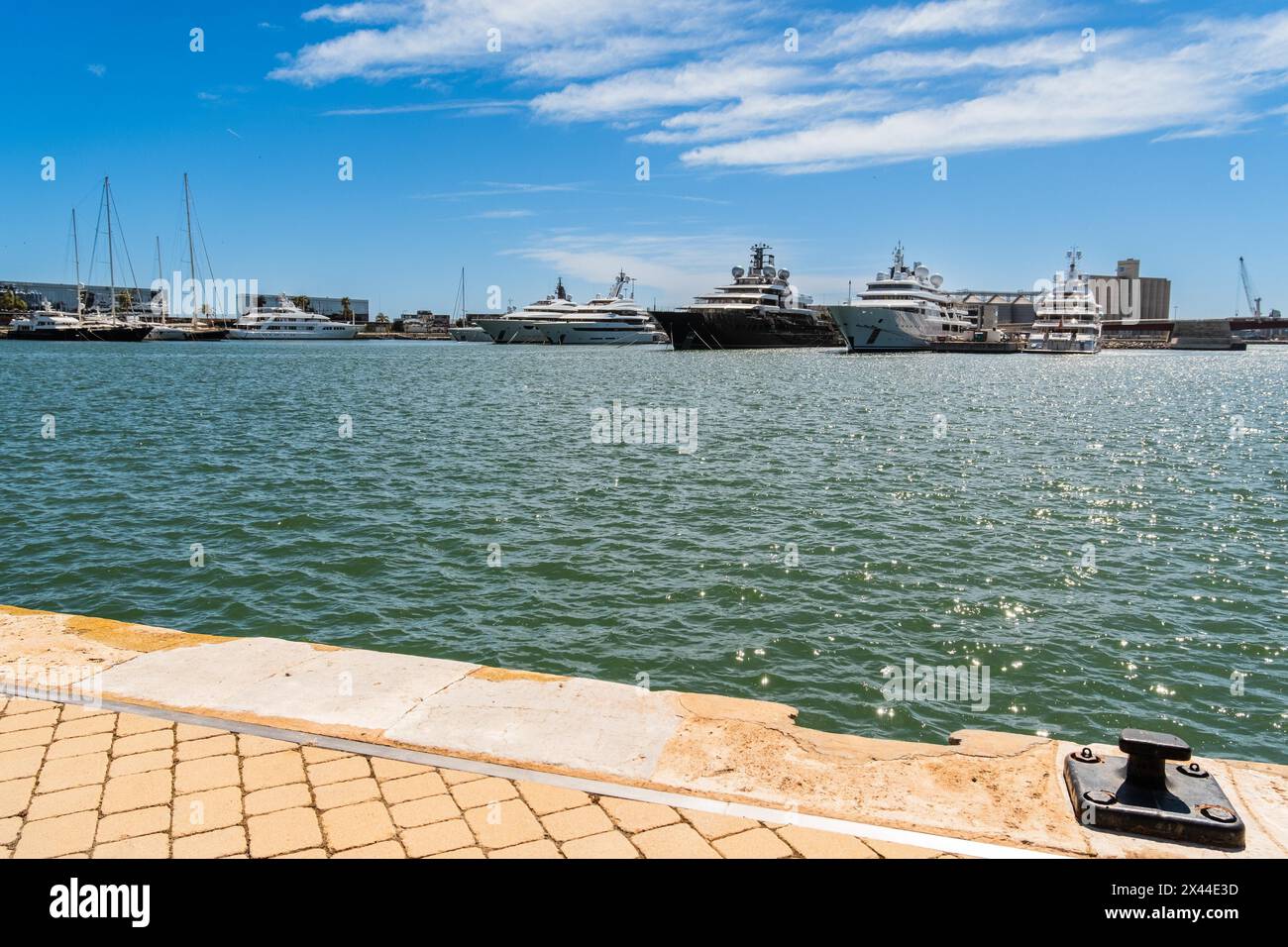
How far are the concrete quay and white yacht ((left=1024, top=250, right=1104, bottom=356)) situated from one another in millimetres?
Answer: 133259

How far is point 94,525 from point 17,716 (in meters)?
11.1

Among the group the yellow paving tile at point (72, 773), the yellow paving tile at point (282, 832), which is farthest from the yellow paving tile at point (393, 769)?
the yellow paving tile at point (72, 773)

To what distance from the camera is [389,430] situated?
2714 centimetres

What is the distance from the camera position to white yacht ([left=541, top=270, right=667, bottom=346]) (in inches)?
5728

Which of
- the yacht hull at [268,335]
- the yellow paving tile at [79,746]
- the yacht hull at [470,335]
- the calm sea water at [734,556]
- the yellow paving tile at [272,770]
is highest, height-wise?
the yacht hull at [470,335]

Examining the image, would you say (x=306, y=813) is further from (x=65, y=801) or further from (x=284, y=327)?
(x=284, y=327)

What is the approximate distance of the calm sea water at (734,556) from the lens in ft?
28.0

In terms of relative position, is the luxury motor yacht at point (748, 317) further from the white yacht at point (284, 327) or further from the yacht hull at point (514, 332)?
the white yacht at point (284, 327)

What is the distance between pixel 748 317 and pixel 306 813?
112 meters

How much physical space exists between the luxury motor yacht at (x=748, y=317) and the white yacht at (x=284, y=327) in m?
80.8

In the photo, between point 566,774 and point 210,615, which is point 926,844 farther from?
point 210,615

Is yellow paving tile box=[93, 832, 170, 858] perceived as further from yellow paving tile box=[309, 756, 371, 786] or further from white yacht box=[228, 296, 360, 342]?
white yacht box=[228, 296, 360, 342]

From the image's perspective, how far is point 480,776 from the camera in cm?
426
